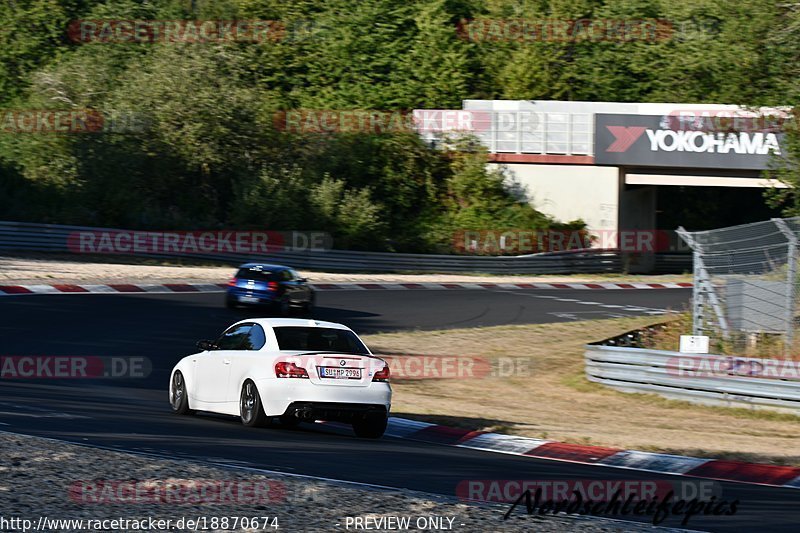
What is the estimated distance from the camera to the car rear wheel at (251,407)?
43.1 ft

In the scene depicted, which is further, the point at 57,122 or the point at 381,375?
the point at 57,122

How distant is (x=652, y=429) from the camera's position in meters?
15.8

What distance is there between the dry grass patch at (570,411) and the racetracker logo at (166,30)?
37014 mm

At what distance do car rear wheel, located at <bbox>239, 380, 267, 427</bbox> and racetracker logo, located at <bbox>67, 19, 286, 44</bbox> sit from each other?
4658 cm

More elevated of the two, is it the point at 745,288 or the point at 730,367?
the point at 745,288

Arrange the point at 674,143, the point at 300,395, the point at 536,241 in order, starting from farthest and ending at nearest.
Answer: the point at 536,241 → the point at 674,143 → the point at 300,395

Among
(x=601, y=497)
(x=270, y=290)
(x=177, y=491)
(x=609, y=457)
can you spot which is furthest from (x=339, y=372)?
(x=270, y=290)

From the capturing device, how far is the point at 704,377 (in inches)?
695

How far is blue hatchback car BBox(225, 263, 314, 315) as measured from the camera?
27.7 meters

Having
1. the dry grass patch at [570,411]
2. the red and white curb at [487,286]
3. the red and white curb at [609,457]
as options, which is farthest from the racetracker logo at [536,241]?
the red and white curb at [609,457]

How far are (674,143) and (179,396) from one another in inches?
1277

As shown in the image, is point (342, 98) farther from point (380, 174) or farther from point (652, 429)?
point (652, 429)

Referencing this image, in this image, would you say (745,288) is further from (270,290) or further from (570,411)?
(270,290)

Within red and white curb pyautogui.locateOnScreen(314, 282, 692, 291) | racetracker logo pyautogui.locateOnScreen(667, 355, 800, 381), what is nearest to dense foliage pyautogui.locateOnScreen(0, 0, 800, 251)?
red and white curb pyautogui.locateOnScreen(314, 282, 692, 291)
